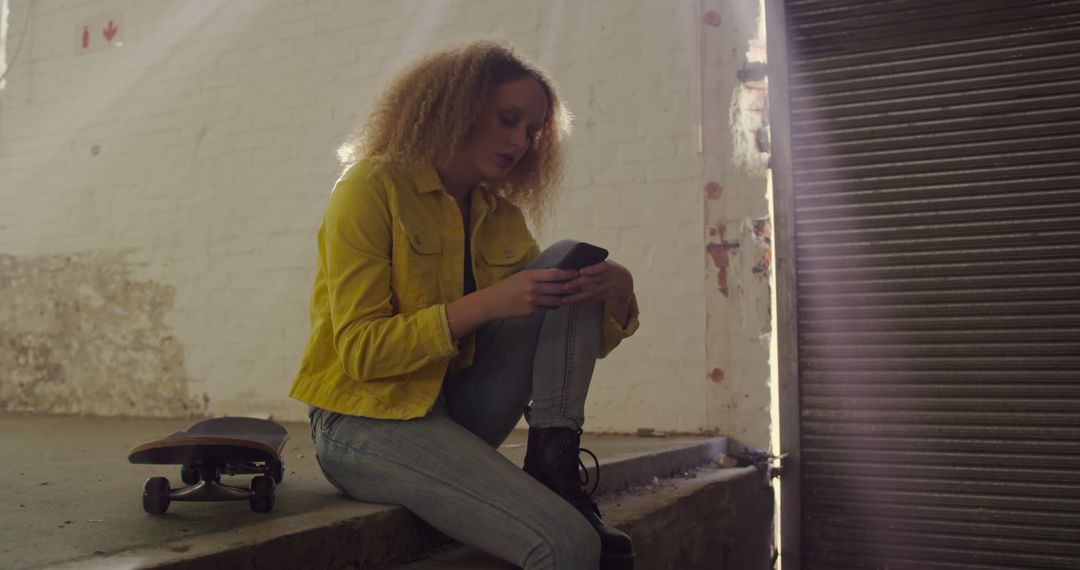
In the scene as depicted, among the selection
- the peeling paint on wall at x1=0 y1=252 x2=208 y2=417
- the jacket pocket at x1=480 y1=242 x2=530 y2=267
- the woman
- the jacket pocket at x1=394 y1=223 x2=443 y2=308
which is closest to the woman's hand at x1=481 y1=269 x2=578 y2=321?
the woman

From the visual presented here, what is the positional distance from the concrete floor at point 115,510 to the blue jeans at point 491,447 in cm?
9

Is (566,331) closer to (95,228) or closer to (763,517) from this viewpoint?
(763,517)

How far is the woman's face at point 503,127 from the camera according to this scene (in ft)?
5.57

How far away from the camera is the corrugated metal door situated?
2.97m

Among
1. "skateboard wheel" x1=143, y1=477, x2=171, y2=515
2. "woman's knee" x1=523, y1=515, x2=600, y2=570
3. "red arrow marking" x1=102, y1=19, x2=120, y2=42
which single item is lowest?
"woman's knee" x1=523, y1=515, x2=600, y2=570

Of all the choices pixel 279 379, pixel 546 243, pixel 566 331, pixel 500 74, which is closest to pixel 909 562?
pixel 546 243

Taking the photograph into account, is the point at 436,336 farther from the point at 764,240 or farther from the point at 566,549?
the point at 764,240

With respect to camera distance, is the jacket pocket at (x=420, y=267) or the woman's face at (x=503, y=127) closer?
the jacket pocket at (x=420, y=267)

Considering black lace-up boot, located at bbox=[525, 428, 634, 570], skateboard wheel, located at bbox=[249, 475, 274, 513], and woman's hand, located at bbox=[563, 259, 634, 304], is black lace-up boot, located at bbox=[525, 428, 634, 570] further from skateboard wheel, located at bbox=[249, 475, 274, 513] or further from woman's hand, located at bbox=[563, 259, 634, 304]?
skateboard wheel, located at bbox=[249, 475, 274, 513]

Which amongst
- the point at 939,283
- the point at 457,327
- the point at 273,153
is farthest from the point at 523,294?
the point at 273,153

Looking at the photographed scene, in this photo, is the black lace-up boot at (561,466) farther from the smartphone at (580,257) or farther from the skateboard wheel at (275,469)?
the skateboard wheel at (275,469)

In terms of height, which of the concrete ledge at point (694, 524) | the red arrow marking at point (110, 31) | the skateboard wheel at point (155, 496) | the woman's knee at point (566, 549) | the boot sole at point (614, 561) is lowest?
the concrete ledge at point (694, 524)

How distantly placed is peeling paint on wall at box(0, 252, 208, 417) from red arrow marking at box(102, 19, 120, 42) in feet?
4.05

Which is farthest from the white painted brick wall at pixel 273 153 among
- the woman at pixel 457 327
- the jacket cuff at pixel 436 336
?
the jacket cuff at pixel 436 336
